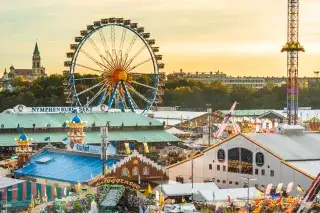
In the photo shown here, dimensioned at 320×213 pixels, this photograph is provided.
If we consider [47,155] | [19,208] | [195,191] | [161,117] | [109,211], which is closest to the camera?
[109,211]

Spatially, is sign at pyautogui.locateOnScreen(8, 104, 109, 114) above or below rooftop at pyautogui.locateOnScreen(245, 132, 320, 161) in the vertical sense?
above

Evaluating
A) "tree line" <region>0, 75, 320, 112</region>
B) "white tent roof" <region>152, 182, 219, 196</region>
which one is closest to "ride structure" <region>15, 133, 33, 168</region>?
"white tent roof" <region>152, 182, 219, 196</region>

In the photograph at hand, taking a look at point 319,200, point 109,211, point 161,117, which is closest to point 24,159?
point 109,211

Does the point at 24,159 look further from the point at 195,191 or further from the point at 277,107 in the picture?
the point at 277,107

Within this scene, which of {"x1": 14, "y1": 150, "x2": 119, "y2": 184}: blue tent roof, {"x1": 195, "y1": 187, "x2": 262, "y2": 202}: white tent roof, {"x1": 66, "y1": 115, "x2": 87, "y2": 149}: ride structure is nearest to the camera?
{"x1": 195, "y1": 187, "x2": 262, "y2": 202}: white tent roof

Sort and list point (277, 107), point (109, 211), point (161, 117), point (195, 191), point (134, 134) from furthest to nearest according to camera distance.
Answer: point (277, 107) → point (161, 117) → point (134, 134) → point (195, 191) → point (109, 211)

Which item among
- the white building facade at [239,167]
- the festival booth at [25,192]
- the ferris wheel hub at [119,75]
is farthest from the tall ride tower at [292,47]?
the festival booth at [25,192]

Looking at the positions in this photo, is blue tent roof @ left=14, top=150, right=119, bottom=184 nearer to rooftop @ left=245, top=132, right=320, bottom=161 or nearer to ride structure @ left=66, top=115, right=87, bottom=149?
ride structure @ left=66, top=115, right=87, bottom=149
